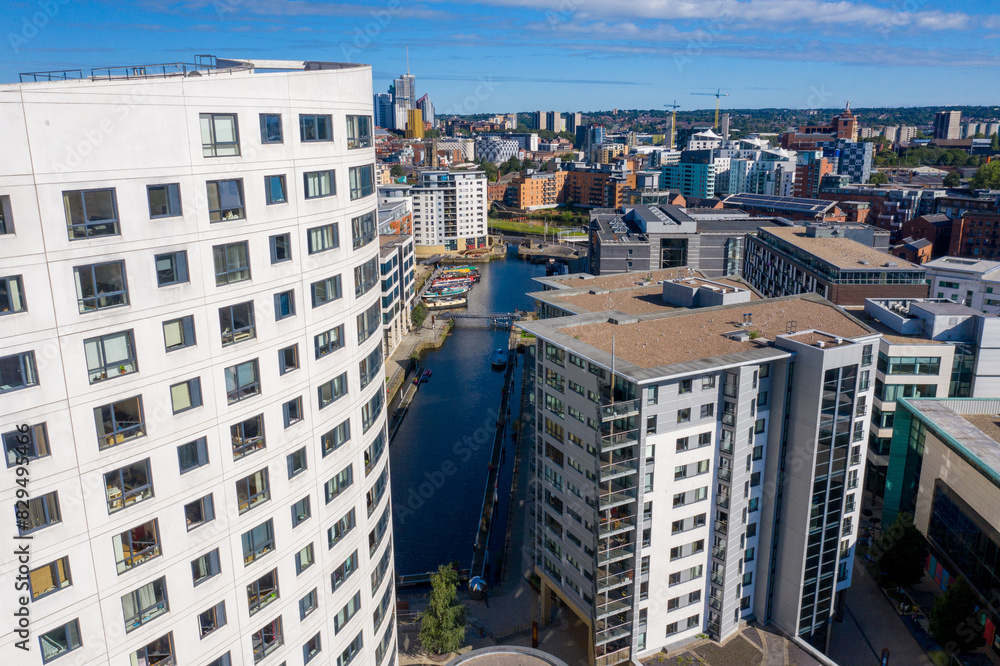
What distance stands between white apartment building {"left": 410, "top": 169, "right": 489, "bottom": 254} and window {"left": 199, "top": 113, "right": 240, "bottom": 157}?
311 ft

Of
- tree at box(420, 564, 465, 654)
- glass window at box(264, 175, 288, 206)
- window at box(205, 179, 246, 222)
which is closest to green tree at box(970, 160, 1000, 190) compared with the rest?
tree at box(420, 564, 465, 654)

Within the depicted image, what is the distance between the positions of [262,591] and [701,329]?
57.7 ft

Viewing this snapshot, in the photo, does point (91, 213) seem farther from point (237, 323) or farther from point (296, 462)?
point (296, 462)

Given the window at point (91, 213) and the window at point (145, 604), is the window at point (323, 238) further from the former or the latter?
the window at point (145, 604)

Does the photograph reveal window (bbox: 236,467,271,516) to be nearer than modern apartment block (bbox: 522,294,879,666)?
Yes

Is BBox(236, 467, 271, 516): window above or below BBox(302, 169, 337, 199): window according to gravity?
below

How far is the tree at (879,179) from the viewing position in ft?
391

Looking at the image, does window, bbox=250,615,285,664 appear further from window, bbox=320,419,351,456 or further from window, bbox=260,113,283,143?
window, bbox=260,113,283,143

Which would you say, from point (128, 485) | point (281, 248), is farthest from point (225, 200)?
point (128, 485)

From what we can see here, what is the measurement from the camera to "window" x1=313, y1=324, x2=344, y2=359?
512 inches

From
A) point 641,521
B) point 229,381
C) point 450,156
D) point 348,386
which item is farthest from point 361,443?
point 450,156

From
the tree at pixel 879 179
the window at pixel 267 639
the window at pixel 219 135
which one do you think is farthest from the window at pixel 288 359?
the tree at pixel 879 179

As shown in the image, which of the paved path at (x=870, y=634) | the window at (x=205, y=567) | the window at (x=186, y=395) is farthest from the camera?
the paved path at (x=870, y=634)

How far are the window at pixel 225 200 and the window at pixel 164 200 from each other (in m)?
0.49
